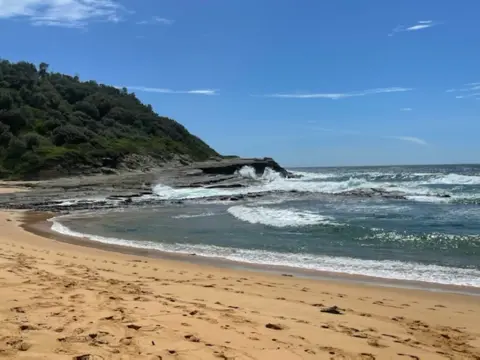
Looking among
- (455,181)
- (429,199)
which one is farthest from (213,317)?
(455,181)

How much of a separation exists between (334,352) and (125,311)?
8.67 ft

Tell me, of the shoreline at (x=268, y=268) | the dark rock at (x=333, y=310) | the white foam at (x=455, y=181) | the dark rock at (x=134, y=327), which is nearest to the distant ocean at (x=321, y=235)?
the shoreline at (x=268, y=268)

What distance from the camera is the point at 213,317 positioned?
19.5ft

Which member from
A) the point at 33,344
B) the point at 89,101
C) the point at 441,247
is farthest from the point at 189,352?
the point at 89,101

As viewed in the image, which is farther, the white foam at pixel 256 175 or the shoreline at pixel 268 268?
the white foam at pixel 256 175

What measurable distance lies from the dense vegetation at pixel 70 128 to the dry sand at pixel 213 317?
41.9 meters

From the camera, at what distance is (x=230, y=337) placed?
16.8ft

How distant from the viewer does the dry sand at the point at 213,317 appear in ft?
15.4

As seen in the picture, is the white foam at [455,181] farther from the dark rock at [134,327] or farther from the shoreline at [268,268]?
the dark rock at [134,327]

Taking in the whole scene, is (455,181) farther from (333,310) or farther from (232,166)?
(333,310)

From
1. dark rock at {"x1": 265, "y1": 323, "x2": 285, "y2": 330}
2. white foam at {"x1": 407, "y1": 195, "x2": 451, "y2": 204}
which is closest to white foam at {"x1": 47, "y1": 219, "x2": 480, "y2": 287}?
dark rock at {"x1": 265, "y1": 323, "x2": 285, "y2": 330}

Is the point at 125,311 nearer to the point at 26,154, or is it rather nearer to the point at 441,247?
the point at 441,247

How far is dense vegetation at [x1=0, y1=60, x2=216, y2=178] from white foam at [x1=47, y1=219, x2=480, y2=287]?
121 ft

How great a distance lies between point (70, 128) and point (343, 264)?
53086mm
